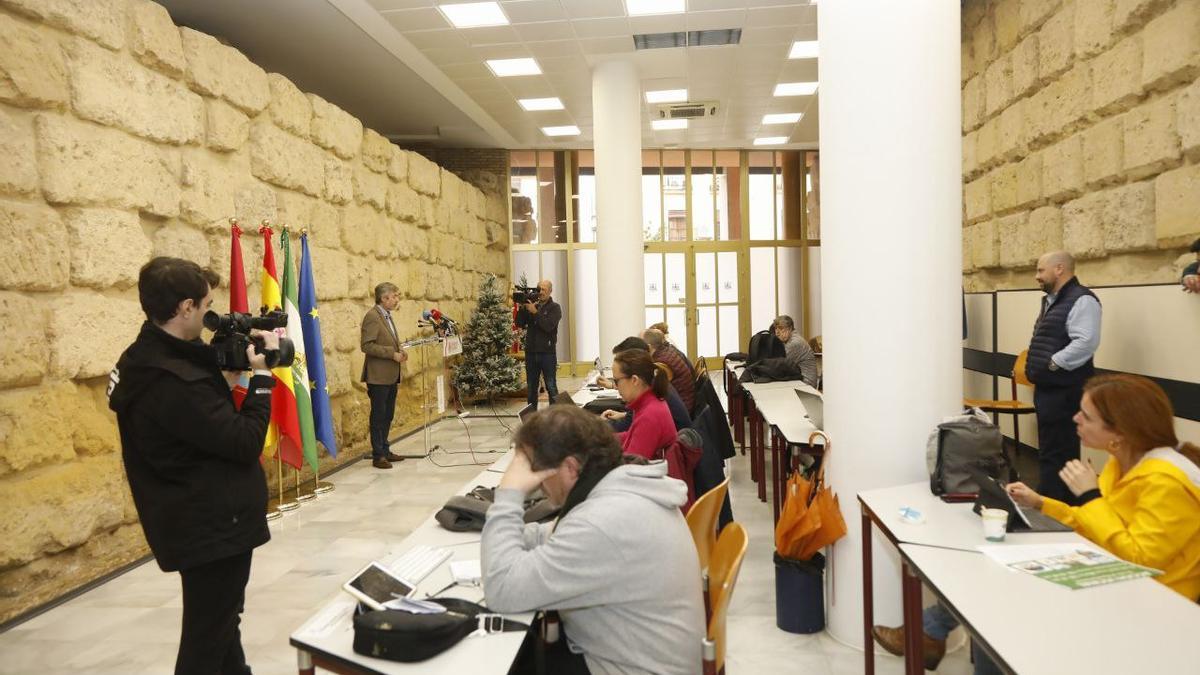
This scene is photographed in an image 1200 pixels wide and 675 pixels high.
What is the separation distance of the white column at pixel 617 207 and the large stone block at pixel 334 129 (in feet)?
8.81

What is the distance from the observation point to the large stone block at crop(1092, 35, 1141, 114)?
4.94m

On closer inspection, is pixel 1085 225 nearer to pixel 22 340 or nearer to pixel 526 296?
pixel 526 296

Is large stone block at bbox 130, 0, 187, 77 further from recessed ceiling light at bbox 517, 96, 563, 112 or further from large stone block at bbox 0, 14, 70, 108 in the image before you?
recessed ceiling light at bbox 517, 96, 563, 112

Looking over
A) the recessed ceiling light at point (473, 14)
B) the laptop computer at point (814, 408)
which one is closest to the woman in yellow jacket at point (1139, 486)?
the laptop computer at point (814, 408)

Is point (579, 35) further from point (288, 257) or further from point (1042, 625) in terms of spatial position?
point (1042, 625)

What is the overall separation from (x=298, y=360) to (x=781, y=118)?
872cm

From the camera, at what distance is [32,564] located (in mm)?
3744

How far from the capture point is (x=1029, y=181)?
6566 mm

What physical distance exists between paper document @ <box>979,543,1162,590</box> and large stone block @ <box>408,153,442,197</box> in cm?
822

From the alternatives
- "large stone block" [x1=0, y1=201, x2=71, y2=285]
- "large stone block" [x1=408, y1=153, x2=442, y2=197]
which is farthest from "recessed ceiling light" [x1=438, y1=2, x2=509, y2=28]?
"large stone block" [x1=0, y1=201, x2=71, y2=285]

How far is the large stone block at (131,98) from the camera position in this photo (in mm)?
4125

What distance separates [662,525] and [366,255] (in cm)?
665

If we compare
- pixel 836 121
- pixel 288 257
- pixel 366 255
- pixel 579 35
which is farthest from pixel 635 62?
pixel 836 121

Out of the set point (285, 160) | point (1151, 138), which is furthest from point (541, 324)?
point (1151, 138)
